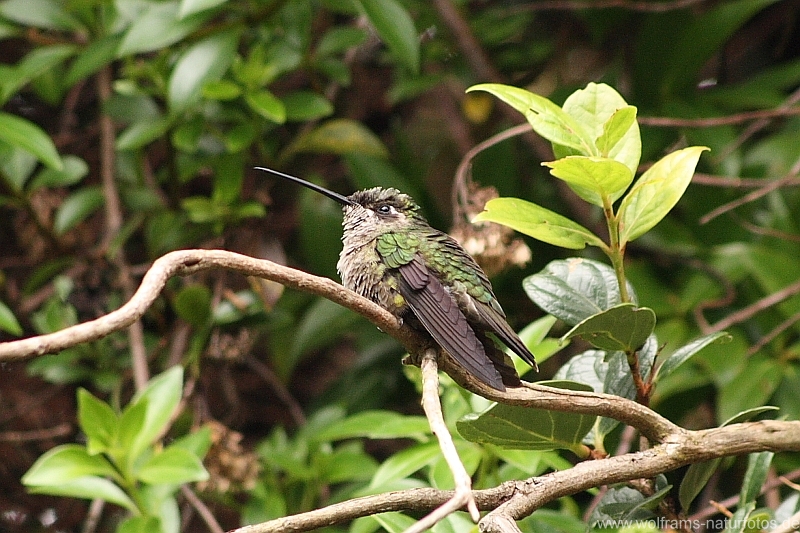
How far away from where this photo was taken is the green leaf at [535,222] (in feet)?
5.48

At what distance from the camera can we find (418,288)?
2004 millimetres

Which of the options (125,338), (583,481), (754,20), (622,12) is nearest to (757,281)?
(622,12)

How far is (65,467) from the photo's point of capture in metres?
2.33

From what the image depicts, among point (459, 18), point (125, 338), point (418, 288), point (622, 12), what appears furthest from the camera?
point (622, 12)

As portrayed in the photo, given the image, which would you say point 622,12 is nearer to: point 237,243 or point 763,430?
point 237,243

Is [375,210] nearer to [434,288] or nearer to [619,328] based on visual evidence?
[434,288]

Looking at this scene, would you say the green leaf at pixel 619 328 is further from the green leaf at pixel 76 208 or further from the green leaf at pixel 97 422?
the green leaf at pixel 76 208

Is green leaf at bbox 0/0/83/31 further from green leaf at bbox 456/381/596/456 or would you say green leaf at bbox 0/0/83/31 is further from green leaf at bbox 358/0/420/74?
green leaf at bbox 456/381/596/456

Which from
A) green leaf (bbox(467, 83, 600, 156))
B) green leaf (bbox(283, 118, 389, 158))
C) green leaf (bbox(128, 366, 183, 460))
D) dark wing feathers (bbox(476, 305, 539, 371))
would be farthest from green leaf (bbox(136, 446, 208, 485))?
green leaf (bbox(283, 118, 389, 158))

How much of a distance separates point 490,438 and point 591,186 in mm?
534

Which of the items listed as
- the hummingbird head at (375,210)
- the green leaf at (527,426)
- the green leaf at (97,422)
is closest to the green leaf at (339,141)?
the hummingbird head at (375,210)

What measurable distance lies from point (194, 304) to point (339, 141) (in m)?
0.93

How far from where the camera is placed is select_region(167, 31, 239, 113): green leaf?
298 centimetres

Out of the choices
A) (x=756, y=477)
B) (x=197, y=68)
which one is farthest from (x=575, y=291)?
(x=197, y=68)
